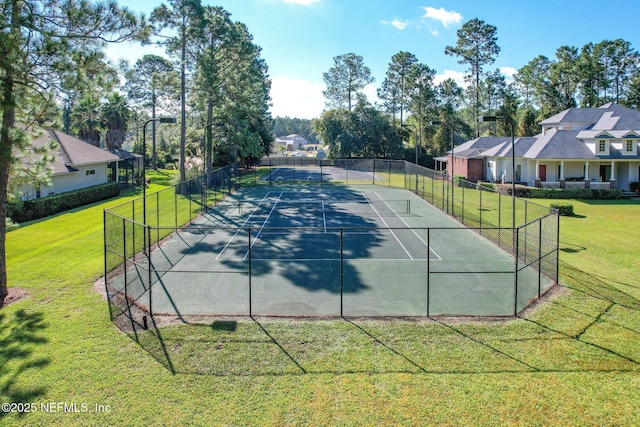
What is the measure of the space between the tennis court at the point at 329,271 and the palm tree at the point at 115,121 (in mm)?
29648

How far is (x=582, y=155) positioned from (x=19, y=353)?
40.3 metres

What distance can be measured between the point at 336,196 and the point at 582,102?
1804 inches

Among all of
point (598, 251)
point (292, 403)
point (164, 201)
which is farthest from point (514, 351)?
point (164, 201)

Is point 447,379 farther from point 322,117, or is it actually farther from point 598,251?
point 322,117

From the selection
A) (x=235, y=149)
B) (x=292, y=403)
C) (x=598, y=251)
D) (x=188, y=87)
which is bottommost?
(x=292, y=403)

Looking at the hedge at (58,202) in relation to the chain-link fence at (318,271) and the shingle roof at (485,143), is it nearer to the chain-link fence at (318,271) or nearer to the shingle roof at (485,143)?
the chain-link fence at (318,271)

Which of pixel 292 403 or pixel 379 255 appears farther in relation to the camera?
pixel 379 255

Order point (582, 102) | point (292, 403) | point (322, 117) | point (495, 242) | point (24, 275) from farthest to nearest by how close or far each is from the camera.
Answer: point (322, 117)
point (582, 102)
point (495, 242)
point (24, 275)
point (292, 403)

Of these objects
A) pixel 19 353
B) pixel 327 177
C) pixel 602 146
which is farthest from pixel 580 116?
pixel 19 353

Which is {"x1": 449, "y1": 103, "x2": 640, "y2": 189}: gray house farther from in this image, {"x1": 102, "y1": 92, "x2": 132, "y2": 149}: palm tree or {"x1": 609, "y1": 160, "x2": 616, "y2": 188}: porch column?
{"x1": 102, "y1": 92, "x2": 132, "y2": 149}: palm tree

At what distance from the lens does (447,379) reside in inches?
354

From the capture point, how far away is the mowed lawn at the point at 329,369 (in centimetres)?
793

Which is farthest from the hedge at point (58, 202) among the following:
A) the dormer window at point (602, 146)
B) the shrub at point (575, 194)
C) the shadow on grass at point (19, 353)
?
the dormer window at point (602, 146)

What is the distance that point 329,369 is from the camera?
9414 mm
